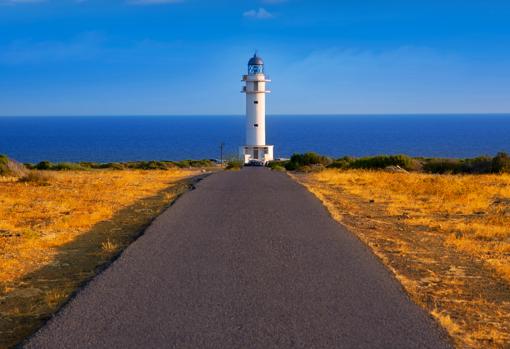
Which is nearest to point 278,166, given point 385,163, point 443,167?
point 385,163

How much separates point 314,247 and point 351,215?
18.4ft

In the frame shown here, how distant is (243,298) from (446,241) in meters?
6.91

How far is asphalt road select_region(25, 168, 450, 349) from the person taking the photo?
6.18 meters

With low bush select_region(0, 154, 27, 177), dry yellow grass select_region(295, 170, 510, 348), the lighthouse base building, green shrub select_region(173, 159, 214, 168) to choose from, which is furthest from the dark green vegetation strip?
low bush select_region(0, 154, 27, 177)

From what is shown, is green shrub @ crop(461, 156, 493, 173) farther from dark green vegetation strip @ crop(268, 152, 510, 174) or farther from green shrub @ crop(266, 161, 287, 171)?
green shrub @ crop(266, 161, 287, 171)

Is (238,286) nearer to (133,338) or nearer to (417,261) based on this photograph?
(133,338)

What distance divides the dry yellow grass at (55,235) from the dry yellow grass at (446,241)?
17.6 feet

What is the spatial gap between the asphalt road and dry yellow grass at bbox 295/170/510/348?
1.98 ft

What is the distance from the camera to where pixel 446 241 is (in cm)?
1270

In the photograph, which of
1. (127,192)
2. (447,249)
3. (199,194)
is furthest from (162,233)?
(127,192)

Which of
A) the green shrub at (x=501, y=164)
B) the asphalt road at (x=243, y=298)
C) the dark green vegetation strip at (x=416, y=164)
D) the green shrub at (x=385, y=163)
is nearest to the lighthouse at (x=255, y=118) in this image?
the dark green vegetation strip at (x=416, y=164)

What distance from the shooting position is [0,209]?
16.9m

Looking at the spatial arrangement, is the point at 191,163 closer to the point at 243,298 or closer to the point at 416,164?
the point at 416,164

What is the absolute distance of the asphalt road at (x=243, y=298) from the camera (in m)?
6.18
